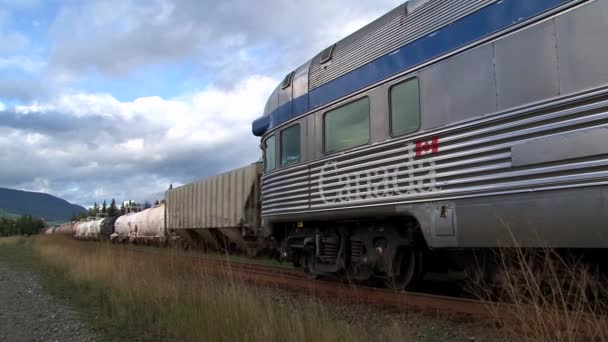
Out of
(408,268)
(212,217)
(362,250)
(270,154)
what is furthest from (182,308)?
(212,217)

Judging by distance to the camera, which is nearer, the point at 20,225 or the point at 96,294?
the point at 96,294

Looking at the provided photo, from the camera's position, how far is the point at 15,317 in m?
7.42

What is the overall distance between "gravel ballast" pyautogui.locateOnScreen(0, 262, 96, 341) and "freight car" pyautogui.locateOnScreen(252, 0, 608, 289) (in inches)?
145

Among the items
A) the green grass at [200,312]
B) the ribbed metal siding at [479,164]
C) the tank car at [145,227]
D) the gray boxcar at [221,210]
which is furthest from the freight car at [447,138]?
the tank car at [145,227]

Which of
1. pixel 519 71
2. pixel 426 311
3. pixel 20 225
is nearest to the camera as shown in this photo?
pixel 519 71

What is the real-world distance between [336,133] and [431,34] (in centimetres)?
220

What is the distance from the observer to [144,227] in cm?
3039

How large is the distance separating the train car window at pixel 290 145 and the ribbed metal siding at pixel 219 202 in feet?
24.6

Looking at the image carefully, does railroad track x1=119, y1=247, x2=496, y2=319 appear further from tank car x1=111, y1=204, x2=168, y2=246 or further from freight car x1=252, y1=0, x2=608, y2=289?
tank car x1=111, y1=204, x2=168, y2=246

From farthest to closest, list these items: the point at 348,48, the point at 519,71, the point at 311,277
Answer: the point at 311,277 → the point at 348,48 → the point at 519,71

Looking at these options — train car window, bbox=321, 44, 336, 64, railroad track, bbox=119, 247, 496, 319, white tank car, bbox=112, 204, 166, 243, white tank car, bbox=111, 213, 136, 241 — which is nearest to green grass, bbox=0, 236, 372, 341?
railroad track, bbox=119, 247, 496, 319

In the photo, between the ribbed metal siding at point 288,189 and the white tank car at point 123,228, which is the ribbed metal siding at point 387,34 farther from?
the white tank car at point 123,228

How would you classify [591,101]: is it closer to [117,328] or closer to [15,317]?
[117,328]

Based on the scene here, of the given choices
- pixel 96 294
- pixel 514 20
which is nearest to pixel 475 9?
pixel 514 20
